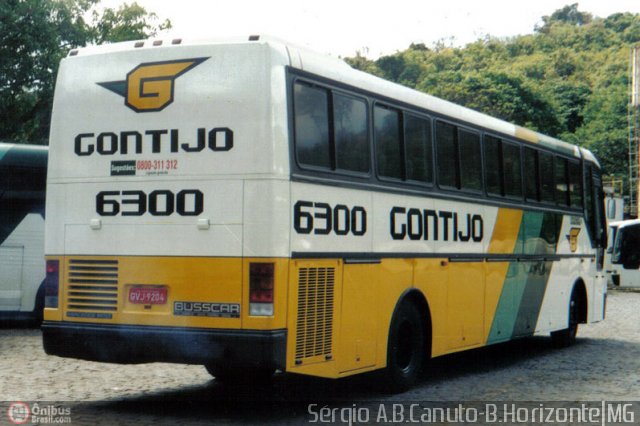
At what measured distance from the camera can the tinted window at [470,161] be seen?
11.7 meters

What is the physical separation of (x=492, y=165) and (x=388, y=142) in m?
2.99

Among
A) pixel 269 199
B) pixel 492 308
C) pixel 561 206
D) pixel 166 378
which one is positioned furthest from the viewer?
pixel 561 206

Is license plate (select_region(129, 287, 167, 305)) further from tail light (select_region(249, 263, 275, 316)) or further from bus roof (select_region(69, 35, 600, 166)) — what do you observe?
bus roof (select_region(69, 35, 600, 166))

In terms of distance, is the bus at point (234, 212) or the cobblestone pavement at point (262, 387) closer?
the bus at point (234, 212)

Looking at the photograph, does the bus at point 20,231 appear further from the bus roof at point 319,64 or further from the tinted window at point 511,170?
the tinted window at point 511,170

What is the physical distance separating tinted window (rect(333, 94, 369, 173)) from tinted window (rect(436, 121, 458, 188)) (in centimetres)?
181

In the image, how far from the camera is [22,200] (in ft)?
55.1

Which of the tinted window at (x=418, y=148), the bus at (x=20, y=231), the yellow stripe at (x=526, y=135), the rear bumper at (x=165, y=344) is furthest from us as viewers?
the bus at (x=20, y=231)

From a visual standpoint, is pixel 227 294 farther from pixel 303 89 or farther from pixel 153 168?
pixel 303 89

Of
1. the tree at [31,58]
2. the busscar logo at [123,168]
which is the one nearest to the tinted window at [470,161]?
the busscar logo at [123,168]

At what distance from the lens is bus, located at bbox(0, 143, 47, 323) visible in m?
16.7

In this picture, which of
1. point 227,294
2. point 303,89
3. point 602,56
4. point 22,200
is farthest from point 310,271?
point 602,56

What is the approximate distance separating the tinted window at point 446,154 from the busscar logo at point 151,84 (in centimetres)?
357

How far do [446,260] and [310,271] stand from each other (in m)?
3.14
